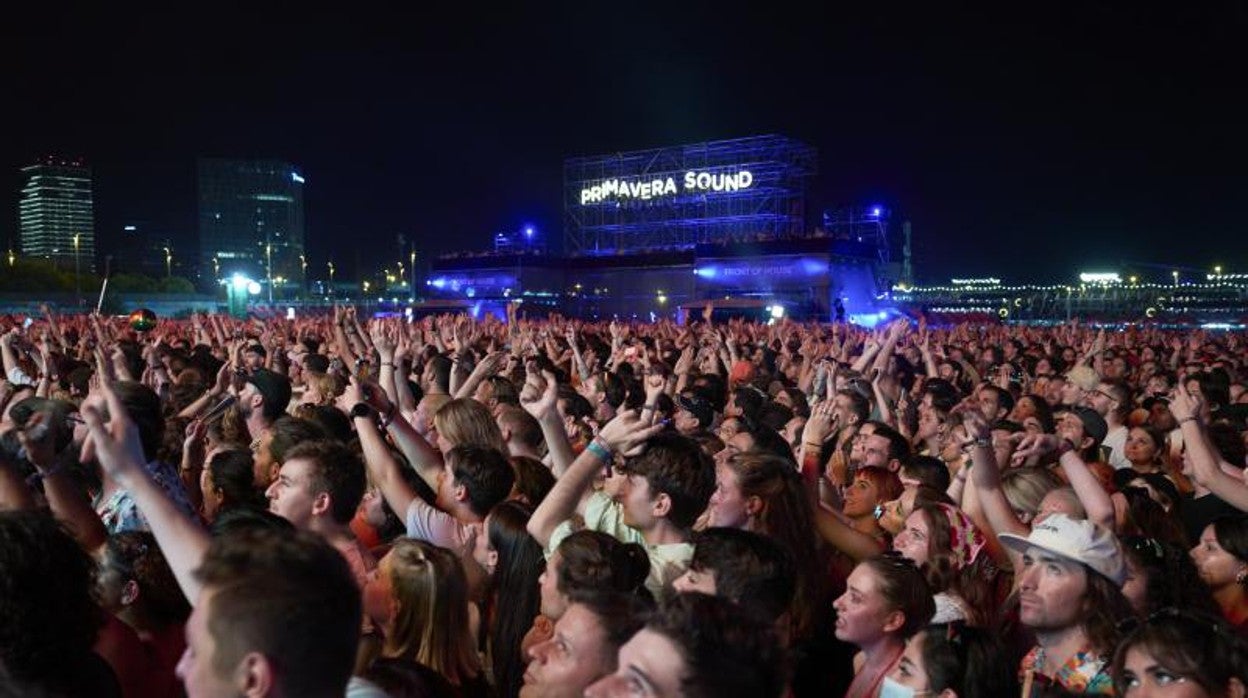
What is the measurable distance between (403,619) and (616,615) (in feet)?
2.89

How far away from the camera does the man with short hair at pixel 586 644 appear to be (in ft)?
8.27

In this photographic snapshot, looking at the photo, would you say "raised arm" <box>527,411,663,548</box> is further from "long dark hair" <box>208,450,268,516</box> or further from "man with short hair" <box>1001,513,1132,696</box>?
"long dark hair" <box>208,450,268,516</box>

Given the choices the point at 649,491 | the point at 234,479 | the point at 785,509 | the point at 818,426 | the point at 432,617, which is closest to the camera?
the point at 432,617

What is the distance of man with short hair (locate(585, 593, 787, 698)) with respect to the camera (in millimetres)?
2018

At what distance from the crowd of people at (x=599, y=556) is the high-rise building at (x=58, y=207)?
133m

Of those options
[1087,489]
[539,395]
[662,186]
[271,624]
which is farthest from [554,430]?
[662,186]

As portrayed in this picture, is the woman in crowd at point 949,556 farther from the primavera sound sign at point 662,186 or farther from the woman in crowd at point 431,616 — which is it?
the primavera sound sign at point 662,186

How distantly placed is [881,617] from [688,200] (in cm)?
6370

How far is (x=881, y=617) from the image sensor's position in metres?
3.24

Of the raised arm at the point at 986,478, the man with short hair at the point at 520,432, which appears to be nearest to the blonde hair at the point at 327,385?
the man with short hair at the point at 520,432

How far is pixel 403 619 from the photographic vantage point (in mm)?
3100

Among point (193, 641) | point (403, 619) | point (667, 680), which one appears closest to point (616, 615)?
point (667, 680)

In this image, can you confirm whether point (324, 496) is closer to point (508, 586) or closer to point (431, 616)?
point (508, 586)

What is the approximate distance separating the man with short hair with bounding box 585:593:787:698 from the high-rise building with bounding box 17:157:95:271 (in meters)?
136
